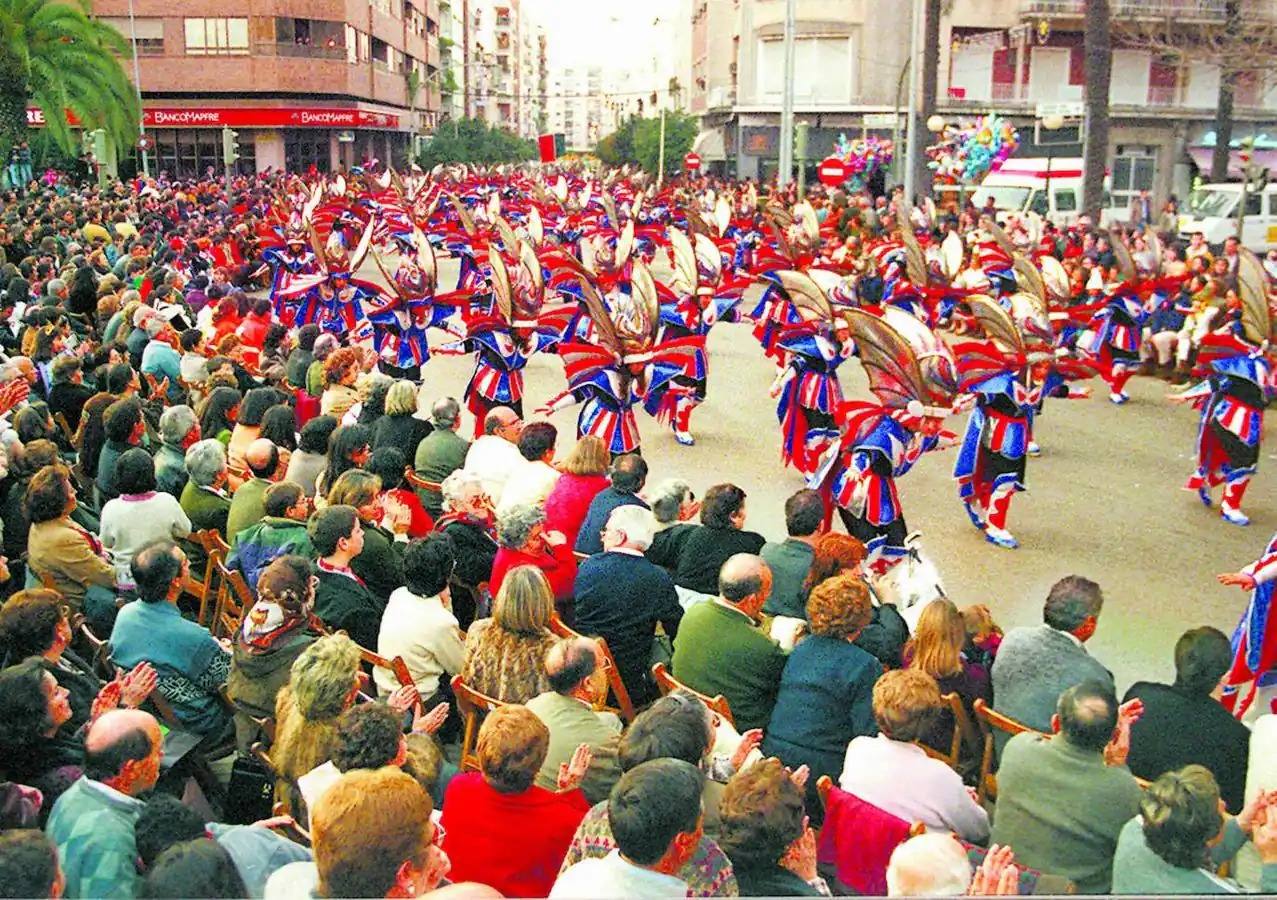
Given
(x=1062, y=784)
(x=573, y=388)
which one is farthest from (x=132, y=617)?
(x=573, y=388)

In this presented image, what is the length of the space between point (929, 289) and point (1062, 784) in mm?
10790

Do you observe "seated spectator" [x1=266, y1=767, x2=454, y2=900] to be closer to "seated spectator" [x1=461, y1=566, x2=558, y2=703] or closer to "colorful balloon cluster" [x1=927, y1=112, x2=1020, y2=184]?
"seated spectator" [x1=461, y1=566, x2=558, y2=703]

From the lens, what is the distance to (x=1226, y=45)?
25578 mm

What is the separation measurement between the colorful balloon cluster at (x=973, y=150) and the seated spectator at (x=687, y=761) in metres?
25.0

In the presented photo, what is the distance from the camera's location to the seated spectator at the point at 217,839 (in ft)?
10.6

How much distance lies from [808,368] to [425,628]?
18.3 ft

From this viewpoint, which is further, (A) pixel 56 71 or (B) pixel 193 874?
(A) pixel 56 71

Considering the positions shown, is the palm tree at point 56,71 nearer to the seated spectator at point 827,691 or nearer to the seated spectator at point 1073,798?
the seated spectator at point 827,691

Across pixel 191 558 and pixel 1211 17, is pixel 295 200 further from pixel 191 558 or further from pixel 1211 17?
pixel 1211 17

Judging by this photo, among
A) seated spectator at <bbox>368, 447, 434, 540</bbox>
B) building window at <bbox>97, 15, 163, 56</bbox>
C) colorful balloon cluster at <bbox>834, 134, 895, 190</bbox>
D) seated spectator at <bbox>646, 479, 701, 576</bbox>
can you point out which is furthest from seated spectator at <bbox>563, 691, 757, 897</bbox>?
building window at <bbox>97, 15, 163, 56</bbox>

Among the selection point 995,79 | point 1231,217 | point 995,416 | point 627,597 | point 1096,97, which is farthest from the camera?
point 995,79

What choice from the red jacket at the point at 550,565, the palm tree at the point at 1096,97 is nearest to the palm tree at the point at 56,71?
the palm tree at the point at 1096,97

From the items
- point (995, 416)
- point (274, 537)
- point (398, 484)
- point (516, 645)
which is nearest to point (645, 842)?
point (516, 645)

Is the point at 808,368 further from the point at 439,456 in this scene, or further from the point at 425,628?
the point at 425,628
